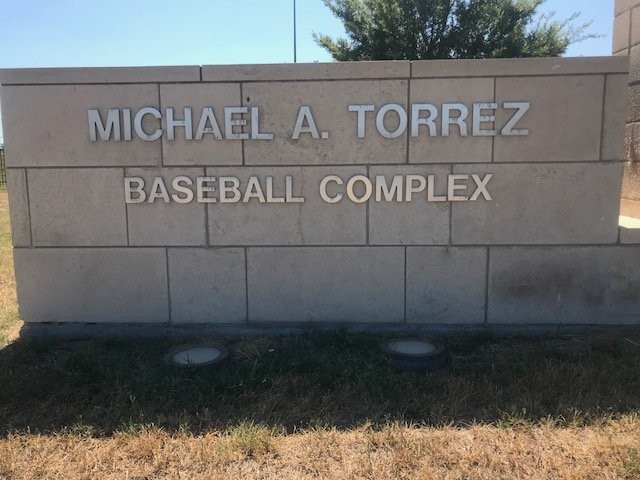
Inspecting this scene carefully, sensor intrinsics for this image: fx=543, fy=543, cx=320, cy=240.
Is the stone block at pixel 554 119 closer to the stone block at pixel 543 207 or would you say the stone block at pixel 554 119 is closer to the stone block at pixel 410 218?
the stone block at pixel 543 207

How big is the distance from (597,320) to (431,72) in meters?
2.40

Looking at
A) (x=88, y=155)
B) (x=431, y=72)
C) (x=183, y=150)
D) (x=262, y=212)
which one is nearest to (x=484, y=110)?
(x=431, y=72)

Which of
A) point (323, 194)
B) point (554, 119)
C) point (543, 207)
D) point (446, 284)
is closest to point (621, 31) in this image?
point (554, 119)

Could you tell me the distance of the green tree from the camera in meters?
16.1

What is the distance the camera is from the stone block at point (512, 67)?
161 inches

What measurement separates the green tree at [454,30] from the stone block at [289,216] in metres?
13.0

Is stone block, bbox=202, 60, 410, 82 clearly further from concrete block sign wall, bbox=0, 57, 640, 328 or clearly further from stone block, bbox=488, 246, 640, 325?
stone block, bbox=488, 246, 640, 325

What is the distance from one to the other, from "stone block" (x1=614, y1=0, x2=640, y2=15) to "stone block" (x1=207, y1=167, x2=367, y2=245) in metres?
3.60

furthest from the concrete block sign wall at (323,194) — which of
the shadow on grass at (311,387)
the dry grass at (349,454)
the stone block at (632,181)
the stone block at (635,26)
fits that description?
the stone block at (635,26)

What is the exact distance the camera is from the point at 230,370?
3709mm

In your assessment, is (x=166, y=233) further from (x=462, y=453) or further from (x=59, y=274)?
(x=462, y=453)

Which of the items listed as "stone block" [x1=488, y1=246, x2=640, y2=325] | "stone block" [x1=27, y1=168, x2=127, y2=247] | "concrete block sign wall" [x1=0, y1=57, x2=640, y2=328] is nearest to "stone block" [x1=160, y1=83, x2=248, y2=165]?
"concrete block sign wall" [x1=0, y1=57, x2=640, y2=328]

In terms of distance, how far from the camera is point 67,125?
4.27 meters

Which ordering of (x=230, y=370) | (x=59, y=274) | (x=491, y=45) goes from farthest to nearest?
(x=491, y=45)
(x=59, y=274)
(x=230, y=370)
